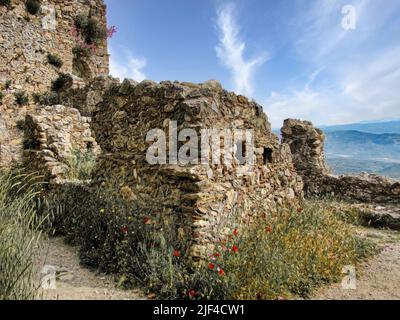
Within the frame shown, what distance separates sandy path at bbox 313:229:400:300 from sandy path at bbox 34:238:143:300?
89.9 inches

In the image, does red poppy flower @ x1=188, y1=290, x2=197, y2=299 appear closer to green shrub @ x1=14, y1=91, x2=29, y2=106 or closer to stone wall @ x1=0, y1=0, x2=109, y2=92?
green shrub @ x1=14, y1=91, x2=29, y2=106

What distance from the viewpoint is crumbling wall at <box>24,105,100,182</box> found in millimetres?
6534

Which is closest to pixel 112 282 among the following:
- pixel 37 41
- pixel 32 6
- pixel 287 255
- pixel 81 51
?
pixel 287 255

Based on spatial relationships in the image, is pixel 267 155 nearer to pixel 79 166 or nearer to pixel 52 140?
pixel 79 166

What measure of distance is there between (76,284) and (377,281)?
12.5 ft

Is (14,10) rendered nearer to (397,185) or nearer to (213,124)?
(213,124)

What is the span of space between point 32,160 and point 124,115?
133 inches

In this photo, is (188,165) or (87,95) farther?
(87,95)

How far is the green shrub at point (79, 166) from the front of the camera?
21.7ft

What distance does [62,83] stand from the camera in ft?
40.7

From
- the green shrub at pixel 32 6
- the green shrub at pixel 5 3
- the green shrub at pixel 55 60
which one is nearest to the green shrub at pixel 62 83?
the green shrub at pixel 55 60

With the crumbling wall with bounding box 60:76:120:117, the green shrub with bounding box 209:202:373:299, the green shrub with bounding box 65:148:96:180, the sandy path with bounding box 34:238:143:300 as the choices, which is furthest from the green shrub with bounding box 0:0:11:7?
the green shrub with bounding box 209:202:373:299

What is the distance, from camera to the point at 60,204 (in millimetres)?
5375
